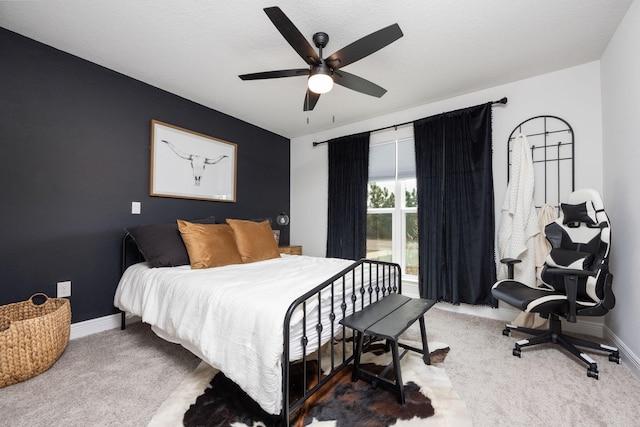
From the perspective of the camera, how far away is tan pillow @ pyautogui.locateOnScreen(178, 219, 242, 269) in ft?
7.71

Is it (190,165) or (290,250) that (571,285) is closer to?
(290,250)

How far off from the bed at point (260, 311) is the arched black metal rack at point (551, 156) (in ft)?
5.59

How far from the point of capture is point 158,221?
2.92 m

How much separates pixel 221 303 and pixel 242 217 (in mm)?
2358

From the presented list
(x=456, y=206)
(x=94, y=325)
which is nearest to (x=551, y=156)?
(x=456, y=206)

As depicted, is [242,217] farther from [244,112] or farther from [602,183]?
[602,183]

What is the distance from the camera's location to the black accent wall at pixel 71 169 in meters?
2.11

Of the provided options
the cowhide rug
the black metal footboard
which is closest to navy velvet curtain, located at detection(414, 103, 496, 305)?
the black metal footboard

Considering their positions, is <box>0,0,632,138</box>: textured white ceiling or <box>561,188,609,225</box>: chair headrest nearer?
<box>0,0,632,138</box>: textured white ceiling

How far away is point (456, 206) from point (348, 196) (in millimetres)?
1402

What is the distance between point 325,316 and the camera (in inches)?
65.6

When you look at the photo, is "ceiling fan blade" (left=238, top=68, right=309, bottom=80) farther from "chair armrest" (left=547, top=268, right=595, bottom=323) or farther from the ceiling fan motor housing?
"chair armrest" (left=547, top=268, right=595, bottom=323)

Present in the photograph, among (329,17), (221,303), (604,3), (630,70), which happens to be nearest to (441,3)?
(329,17)

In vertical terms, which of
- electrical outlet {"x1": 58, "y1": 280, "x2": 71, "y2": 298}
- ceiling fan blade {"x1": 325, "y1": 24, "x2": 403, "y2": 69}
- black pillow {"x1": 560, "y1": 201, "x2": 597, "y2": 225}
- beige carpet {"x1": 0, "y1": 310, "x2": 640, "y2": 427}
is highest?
ceiling fan blade {"x1": 325, "y1": 24, "x2": 403, "y2": 69}
